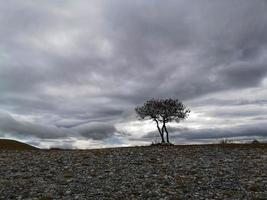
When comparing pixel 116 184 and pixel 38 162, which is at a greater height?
pixel 38 162

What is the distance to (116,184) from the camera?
2639 centimetres

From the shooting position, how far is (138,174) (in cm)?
2938

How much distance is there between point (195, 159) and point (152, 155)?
480 centimetres

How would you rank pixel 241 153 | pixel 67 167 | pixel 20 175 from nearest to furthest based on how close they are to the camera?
1. pixel 20 175
2. pixel 67 167
3. pixel 241 153

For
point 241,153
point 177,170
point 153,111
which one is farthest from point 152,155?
point 153,111

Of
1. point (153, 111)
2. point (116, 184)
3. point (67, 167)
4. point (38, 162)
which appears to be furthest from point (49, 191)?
point (153, 111)

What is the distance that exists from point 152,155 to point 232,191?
559 inches

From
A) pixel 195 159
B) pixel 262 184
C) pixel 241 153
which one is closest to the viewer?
pixel 262 184

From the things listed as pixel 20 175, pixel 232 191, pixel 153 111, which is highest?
pixel 153 111

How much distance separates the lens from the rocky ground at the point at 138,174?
2423cm

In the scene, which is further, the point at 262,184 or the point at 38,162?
the point at 38,162

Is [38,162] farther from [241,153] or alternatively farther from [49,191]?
[241,153]

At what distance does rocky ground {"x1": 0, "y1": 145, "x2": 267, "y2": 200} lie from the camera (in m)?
24.2

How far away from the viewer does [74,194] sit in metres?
24.3
